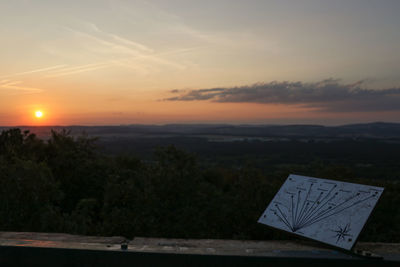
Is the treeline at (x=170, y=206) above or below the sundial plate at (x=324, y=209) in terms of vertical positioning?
below

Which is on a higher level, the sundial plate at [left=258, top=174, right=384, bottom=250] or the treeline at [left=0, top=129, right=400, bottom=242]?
the sundial plate at [left=258, top=174, right=384, bottom=250]

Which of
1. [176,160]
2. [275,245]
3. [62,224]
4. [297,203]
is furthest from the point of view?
[176,160]

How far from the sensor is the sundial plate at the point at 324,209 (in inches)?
114

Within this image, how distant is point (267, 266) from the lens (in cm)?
259

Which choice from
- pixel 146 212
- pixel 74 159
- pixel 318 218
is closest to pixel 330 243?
pixel 318 218

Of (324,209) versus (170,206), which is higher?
(324,209)

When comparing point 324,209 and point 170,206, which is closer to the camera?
point 324,209

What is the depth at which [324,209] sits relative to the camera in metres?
3.21

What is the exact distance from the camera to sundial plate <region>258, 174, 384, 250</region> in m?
2.90

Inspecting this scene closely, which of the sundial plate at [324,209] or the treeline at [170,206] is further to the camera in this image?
the treeline at [170,206]

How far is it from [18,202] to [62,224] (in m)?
1.70

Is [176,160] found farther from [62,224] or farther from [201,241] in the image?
[201,241]

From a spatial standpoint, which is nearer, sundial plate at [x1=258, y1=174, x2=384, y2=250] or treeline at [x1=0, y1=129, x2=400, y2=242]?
sundial plate at [x1=258, y1=174, x2=384, y2=250]

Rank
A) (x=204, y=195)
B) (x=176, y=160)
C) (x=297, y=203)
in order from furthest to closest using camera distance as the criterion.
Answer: (x=176, y=160) < (x=204, y=195) < (x=297, y=203)
